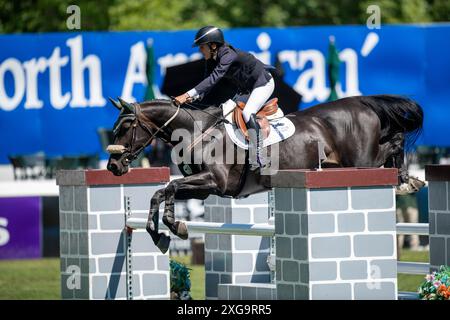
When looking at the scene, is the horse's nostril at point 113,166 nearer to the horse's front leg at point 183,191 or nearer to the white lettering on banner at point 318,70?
the horse's front leg at point 183,191

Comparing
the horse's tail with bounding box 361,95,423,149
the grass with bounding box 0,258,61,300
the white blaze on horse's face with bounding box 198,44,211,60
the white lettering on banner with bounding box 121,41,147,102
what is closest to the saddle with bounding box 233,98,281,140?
the white blaze on horse's face with bounding box 198,44,211,60

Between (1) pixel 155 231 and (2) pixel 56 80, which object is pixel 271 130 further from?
(2) pixel 56 80

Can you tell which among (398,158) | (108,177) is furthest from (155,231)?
(398,158)

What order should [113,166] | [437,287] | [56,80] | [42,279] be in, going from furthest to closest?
1. [56,80]
2. [42,279]
3. [113,166]
4. [437,287]

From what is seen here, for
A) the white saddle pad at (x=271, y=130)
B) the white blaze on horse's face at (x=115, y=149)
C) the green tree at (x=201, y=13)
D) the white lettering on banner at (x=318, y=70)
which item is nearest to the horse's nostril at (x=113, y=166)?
the white blaze on horse's face at (x=115, y=149)

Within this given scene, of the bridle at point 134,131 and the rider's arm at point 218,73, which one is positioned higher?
the rider's arm at point 218,73

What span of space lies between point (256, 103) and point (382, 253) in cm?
253

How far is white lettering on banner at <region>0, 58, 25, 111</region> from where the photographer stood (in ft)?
50.5

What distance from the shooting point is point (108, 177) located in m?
7.93

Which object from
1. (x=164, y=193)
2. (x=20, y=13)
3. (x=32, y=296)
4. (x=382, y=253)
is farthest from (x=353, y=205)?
(x=20, y=13)

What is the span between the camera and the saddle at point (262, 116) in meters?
8.08

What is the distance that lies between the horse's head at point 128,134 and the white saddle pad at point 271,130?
2.25ft

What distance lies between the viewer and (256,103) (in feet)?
26.6

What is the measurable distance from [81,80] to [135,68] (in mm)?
890
